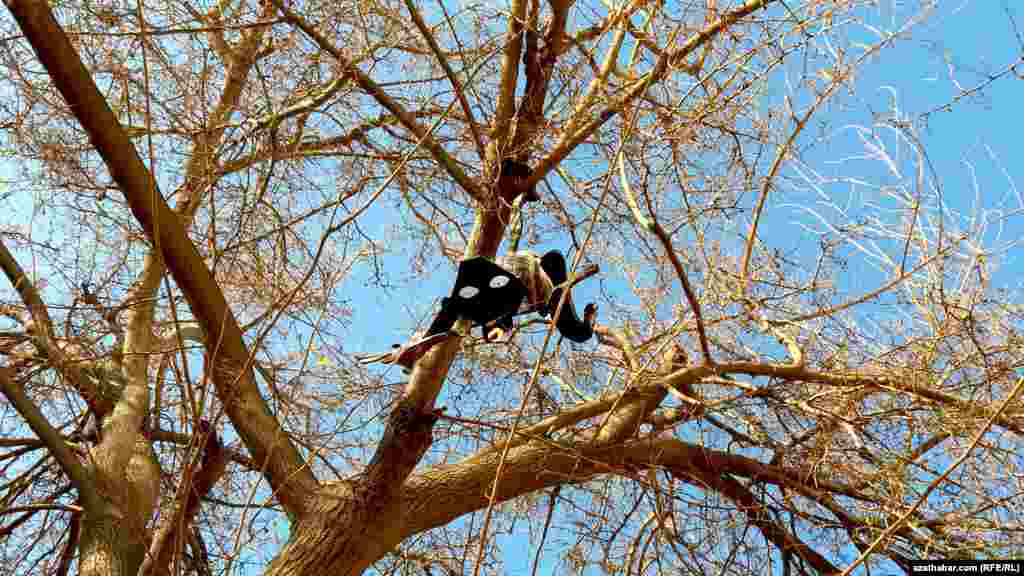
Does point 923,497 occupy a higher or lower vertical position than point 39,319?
lower

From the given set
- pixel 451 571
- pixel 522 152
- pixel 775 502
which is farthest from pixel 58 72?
pixel 775 502

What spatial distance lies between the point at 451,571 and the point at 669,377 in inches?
67.6

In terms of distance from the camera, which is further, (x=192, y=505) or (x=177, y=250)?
(x=192, y=505)

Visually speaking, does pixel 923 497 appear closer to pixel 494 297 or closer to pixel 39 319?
pixel 494 297

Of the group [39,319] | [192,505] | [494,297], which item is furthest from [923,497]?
[39,319]

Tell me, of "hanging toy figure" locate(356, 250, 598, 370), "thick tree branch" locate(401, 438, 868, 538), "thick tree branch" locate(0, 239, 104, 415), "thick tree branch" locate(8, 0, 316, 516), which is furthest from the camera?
"thick tree branch" locate(401, 438, 868, 538)

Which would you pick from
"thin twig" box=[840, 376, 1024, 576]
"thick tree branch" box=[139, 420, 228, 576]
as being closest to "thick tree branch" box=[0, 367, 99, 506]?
"thick tree branch" box=[139, 420, 228, 576]

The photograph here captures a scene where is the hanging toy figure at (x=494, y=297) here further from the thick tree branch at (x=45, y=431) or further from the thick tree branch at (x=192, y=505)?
the thick tree branch at (x=45, y=431)

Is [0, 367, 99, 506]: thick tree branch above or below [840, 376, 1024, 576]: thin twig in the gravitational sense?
above

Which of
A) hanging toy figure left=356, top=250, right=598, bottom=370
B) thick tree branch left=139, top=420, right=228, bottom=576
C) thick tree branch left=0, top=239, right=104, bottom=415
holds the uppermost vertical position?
thick tree branch left=0, top=239, right=104, bottom=415

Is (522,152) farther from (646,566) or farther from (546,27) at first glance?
(646,566)

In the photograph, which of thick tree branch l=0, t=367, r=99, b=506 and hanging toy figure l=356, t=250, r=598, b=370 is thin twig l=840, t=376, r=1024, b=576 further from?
thick tree branch l=0, t=367, r=99, b=506

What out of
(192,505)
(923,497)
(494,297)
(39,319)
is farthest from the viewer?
(192,505)

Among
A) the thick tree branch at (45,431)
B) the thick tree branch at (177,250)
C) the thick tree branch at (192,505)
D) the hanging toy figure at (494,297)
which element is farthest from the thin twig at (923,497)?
the thick tree branch at (45,431)
